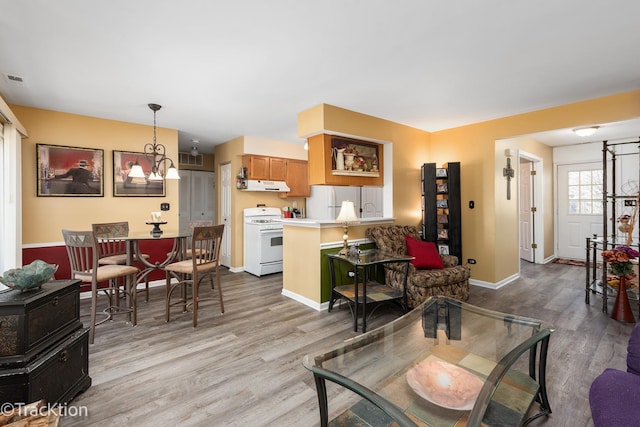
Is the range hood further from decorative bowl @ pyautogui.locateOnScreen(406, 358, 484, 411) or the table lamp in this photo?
decorative bowl @ pyautogui.locateOnScreen(406, 358, 484, 411)

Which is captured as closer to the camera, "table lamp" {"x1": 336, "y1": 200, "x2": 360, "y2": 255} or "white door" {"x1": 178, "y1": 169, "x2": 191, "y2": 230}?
"table lamp" {"x1": 336, "y1": 200, "x2": 360, "y2": 255}

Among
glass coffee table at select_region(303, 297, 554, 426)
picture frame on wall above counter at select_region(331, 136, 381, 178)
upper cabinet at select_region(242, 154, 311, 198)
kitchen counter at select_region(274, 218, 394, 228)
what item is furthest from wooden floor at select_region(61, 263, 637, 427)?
upper cabinet at select_region(242, 154, 311, 198)

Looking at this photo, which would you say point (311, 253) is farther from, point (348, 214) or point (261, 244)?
point (261, 244)

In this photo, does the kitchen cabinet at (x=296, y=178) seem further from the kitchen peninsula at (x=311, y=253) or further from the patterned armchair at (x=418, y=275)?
the patterned armchair at (x=418, y=275)

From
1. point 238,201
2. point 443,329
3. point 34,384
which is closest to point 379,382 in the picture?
point 443,329

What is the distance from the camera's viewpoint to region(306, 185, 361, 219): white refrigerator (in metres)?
5.75

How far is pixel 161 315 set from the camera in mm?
3344

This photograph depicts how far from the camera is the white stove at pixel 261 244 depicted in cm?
508

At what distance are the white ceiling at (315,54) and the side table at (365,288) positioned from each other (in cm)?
184

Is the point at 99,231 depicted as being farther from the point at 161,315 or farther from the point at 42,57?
the point at 42,57

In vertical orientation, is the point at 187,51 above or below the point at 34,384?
above

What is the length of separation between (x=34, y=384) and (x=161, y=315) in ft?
5.91

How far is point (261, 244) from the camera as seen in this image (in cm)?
505

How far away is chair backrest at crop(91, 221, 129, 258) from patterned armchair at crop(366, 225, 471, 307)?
299 centimetres
